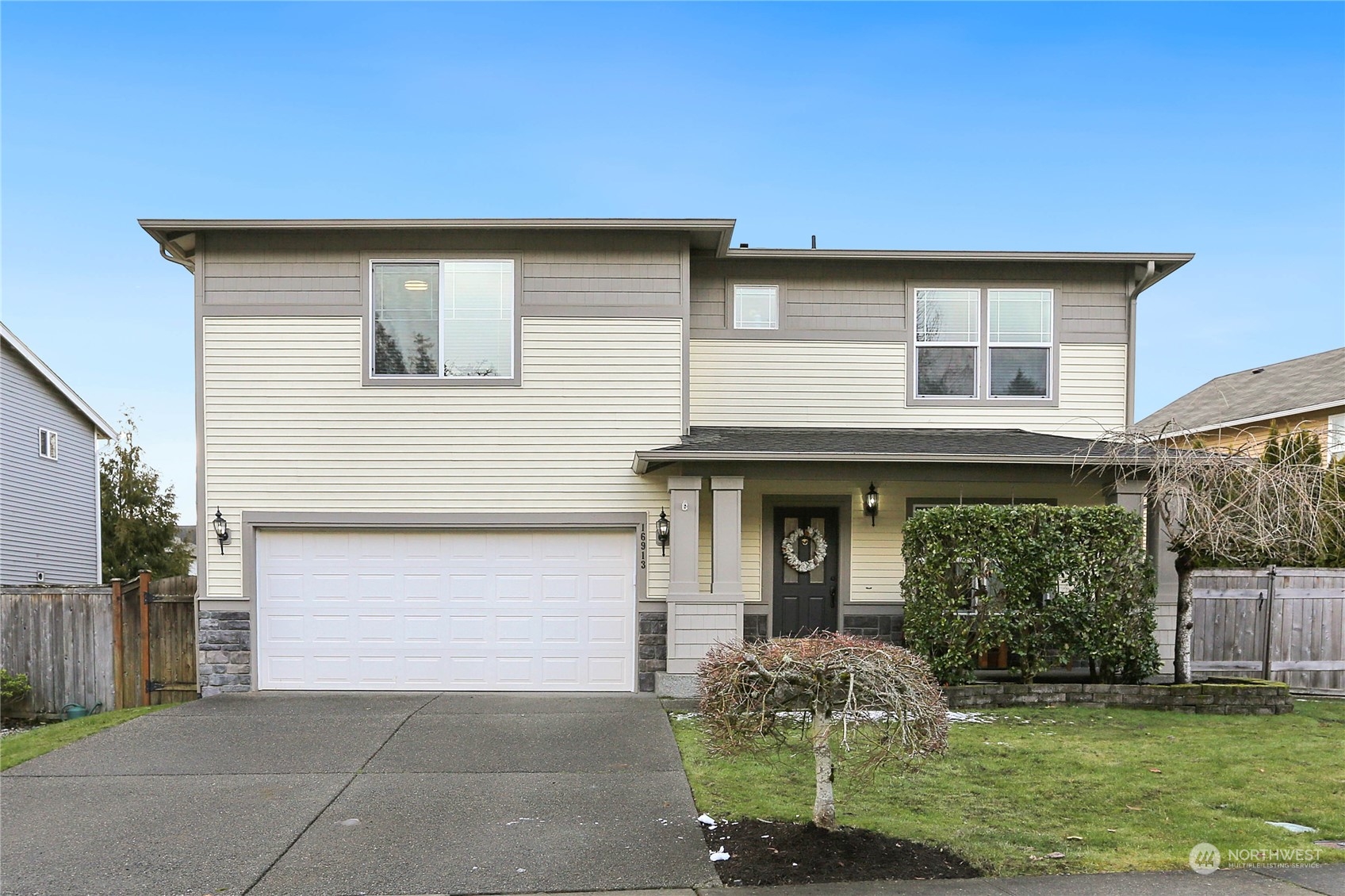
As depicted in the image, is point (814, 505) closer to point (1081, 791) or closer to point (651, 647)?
point (651, 647)

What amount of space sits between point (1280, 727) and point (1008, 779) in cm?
385

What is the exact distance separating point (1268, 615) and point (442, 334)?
10589 mm

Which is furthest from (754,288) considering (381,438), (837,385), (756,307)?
(381,438)

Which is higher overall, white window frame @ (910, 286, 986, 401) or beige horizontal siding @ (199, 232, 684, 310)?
beige horizontal siding @ (199, 232, 684, 310)

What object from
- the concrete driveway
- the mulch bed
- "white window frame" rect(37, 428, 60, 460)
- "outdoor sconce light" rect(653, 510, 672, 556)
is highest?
"white window frame" rect(37, 428, 60, 460)

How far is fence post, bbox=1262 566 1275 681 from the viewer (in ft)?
32.6

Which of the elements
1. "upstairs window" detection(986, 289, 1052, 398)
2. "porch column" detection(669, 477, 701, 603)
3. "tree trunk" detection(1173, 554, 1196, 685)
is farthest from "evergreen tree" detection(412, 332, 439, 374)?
"tree trunk" detection(1173, 554, 1196, 685)

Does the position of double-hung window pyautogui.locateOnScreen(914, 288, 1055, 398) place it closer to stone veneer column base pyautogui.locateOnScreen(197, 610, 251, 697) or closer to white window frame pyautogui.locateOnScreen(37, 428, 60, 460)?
stone veneer column base pyautogui.locateOnScreen(197, 610, 251, 697)

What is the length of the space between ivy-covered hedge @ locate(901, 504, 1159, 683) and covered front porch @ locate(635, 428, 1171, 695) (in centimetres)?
78

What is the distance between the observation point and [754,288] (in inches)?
428

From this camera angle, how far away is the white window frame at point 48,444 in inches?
651

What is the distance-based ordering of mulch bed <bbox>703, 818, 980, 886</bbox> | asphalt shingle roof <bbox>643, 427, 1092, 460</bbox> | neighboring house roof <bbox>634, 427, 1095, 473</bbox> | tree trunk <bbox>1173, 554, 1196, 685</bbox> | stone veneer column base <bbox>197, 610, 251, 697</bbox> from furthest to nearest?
stone veneer column base <bbox>197, 610, 251, 697</bbox>, asphalt shingle roof <bbox>643, 427, 1092, 460</bbox>, neighboring house roof <bbox>634, 427, 1095, 473</bbox>, tree trunk <bbox>1173, 554, 1196, 685</bbox>, mulch bed <bbox>703, 818, 980, 886</bbox>

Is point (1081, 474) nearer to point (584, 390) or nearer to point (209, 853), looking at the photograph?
point (584, 390)

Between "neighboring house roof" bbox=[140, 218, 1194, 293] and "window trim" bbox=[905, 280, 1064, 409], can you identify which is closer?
"neighboring house roof" bbox=[140, 218, 1194, 293]
